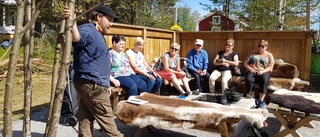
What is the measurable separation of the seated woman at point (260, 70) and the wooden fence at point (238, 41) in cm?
78

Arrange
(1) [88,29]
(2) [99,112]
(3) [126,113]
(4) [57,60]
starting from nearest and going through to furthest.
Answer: (4) [57,60]
(1) [88,29]
(2) [99,112]
(3) [126,113]

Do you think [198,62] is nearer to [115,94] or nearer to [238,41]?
[238,41]

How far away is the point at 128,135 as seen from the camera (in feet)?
12.4

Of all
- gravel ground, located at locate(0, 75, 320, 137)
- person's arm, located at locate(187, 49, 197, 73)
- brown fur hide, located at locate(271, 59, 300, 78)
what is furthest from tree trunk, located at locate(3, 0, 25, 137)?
brown fur hide, located at locate(271, 59, 300, 78)

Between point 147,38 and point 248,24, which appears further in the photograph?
point 248,24

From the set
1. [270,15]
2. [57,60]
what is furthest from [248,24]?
[57,60]

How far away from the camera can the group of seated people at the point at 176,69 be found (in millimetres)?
4574

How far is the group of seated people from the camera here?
4574mm

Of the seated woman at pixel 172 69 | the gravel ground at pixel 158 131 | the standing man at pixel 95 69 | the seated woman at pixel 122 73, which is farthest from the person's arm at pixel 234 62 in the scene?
the standing man at pixel 95 69

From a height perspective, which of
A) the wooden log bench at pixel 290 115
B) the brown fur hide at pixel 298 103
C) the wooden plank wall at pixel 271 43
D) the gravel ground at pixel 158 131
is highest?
the wooden plank wall at pixel 271 43

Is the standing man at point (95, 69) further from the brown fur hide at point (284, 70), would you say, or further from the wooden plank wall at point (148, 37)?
the brown fur hide at point (284, 70)

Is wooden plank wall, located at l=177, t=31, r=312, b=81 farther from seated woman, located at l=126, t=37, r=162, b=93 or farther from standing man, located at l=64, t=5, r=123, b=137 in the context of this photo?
standing man, located at l=64, t=5, r=123, b=137

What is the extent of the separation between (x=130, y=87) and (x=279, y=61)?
3.50 meters

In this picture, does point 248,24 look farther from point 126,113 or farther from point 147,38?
point 126,113
